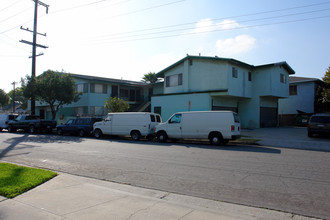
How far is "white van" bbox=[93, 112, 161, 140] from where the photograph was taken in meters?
18.3

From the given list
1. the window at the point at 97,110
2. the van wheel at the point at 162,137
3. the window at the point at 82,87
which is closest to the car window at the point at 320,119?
the van wheel at the point at 162,137

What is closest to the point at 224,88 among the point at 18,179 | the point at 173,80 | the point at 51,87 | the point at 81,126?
the point at 173,80

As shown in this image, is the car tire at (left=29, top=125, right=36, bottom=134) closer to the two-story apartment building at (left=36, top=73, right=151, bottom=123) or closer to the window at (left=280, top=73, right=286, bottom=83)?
the two-story apartment building at (left=36, top=73, right=151, bottom=123)

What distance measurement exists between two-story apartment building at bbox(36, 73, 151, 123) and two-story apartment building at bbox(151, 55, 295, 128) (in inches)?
324

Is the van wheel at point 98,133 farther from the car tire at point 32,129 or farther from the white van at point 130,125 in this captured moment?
the car tire at point 32,129

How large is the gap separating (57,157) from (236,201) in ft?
26.5

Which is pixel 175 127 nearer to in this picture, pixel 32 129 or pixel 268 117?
pixel 32 129

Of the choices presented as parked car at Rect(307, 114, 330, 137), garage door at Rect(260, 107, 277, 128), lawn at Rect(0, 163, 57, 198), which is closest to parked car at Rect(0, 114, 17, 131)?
lawn at Rect(0, 163, 57, 198)

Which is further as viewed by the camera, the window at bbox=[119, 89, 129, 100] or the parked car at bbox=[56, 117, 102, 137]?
the window at bbox=[119, 89, 129, 100]

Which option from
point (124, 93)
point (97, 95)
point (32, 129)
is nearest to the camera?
point (32, 129)

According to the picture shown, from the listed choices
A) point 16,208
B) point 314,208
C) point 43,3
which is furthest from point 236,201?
point 43,3

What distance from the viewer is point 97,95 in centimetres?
3288

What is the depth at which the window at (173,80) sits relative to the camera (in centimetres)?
2808

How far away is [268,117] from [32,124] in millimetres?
24635
